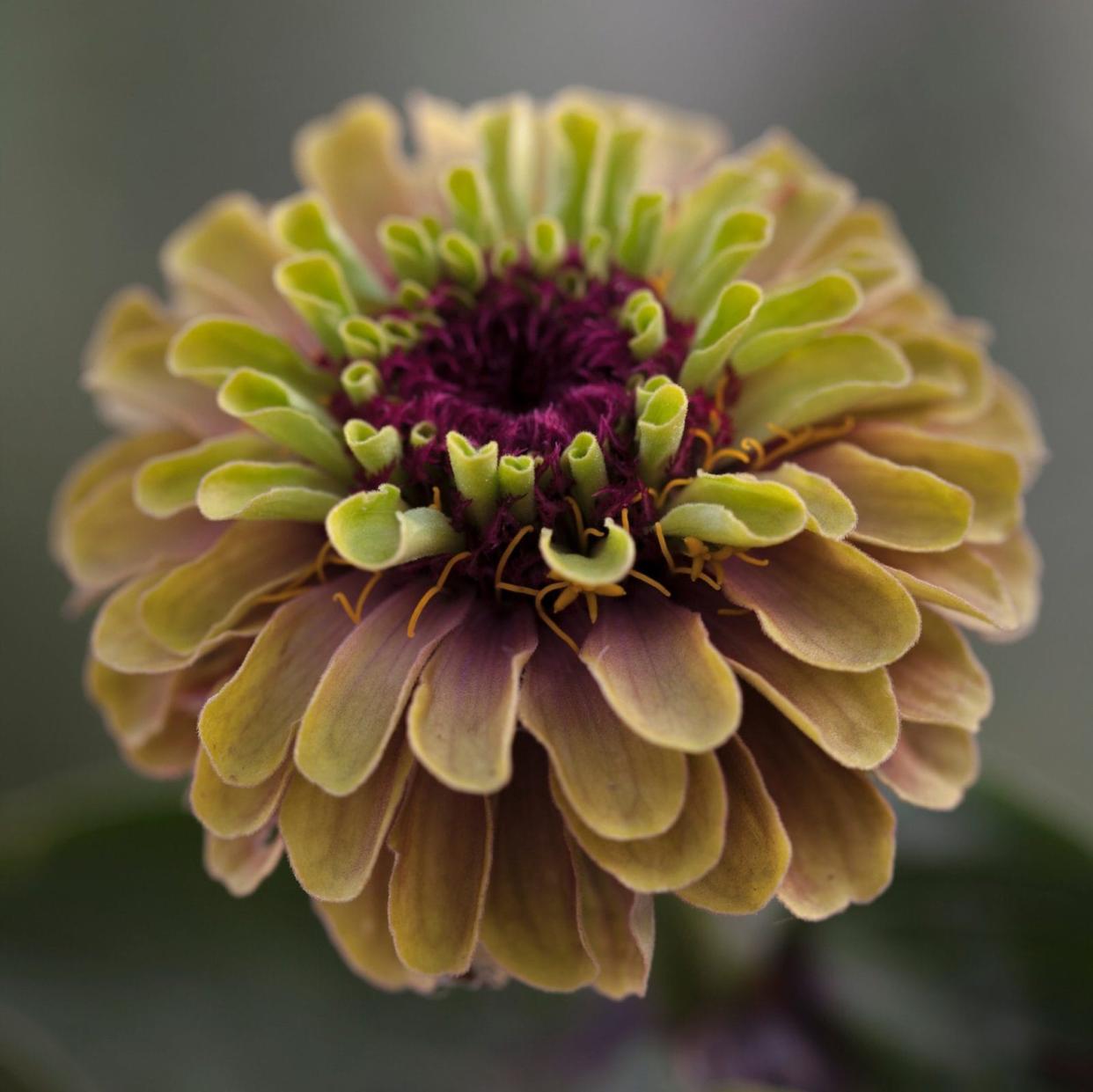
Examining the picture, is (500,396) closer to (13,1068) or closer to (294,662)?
(294,662)

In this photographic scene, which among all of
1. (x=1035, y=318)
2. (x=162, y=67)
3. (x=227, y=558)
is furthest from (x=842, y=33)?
(x=227, y=558)

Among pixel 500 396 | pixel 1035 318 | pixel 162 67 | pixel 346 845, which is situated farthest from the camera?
pixel 162 67

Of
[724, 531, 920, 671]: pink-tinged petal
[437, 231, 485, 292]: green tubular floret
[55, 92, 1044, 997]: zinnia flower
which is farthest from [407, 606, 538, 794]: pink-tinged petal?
[437, 231, 485, 292]: green tubular floret

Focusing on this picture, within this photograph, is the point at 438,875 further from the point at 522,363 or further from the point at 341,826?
the point at 522,363

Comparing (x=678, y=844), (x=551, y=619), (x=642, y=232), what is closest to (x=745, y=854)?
(x=678, y=844)

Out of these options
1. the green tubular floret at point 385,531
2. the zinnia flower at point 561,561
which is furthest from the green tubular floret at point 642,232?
the green tubular floret at point 385,531

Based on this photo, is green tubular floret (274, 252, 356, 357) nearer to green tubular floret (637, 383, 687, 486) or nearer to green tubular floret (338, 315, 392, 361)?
green tubular floret (338, 315, 392, 361)
